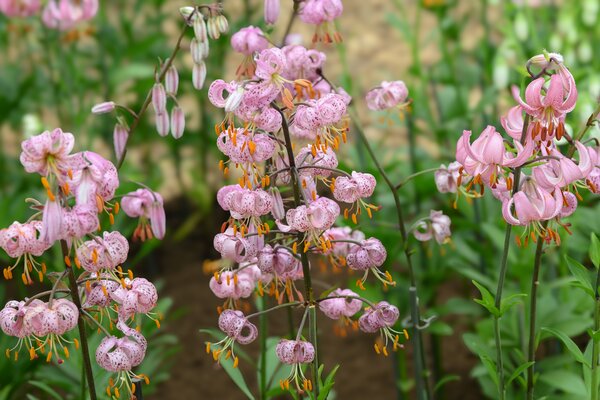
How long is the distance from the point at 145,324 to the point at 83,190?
1129mm

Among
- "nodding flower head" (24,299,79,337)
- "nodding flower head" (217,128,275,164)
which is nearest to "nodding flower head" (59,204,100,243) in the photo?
"nodding flower head" (24,299,79,337)

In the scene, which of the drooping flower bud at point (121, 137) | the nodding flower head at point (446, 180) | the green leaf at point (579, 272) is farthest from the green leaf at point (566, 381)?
the drooping flower bud at point (121, 137)

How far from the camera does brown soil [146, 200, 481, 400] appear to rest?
2.91m

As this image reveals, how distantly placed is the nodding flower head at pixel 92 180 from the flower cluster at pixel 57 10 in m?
1.47

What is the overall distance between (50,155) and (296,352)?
19.2 inches

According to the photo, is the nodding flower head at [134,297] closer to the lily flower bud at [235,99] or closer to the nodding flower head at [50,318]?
the nodding flower head at [50,318]

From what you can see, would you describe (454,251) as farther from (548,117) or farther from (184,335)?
(548,117)

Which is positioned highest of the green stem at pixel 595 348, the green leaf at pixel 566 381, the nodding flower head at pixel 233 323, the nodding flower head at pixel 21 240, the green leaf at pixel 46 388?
the nodding flower head at pixel 21 240

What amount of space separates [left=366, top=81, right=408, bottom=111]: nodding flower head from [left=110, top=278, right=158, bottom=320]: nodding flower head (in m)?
0.58

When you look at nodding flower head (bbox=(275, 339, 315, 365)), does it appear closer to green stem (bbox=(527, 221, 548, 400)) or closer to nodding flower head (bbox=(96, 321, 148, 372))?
nodding flower head (bbox=(96, 321, 148, 372))

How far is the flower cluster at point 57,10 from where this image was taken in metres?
2.85

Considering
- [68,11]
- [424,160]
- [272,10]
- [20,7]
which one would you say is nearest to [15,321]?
[272,10]

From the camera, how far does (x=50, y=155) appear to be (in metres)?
1.41

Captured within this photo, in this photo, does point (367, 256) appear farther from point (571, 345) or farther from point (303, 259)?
point (571, 345)
